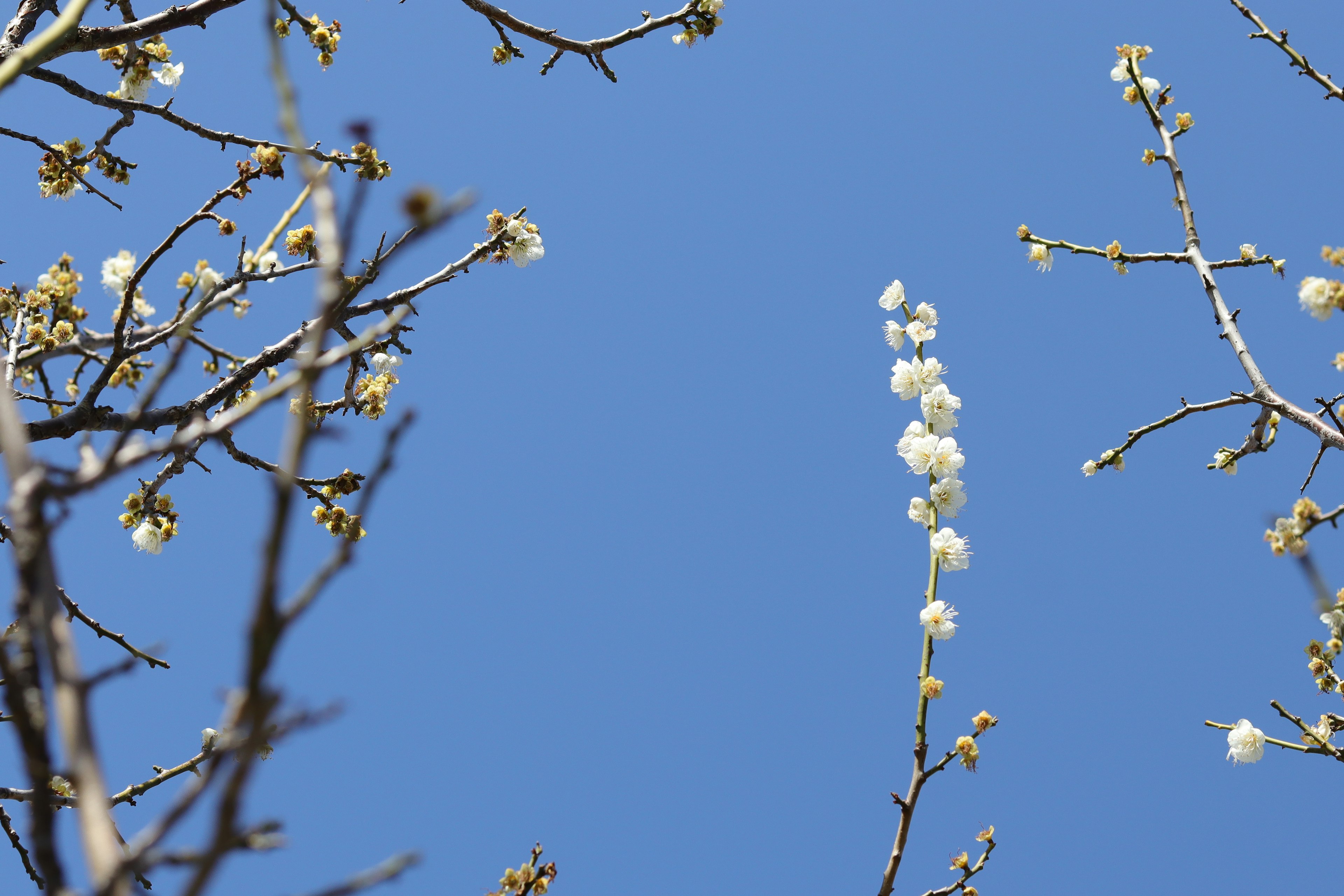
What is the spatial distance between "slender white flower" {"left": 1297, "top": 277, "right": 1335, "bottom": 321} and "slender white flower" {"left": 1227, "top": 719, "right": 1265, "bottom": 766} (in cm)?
191

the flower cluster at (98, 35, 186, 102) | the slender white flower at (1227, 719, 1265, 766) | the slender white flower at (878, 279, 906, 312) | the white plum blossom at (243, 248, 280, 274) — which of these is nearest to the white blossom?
the flower cluster at (98, 35, 186, 102)

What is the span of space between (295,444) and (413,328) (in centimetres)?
289

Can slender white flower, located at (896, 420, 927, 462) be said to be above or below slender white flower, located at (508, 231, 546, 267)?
below

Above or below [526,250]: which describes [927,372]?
below

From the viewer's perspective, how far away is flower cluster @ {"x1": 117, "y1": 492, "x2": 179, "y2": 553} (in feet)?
11.9

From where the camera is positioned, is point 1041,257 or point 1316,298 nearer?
point 1316,298

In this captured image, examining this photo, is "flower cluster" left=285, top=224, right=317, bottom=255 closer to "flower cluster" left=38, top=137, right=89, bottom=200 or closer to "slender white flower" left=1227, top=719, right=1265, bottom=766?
"flower cluster" left=38, top=137, right=89, bottom=200

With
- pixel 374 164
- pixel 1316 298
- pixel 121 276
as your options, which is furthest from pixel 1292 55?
pixel 121 276

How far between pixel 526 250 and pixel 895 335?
1.83 metres

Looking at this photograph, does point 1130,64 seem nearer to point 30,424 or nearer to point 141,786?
point 30,424

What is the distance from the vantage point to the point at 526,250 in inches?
157

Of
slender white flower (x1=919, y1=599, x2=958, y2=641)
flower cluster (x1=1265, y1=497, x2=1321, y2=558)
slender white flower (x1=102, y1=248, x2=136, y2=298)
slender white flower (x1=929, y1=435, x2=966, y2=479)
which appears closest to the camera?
flower cluster (x1=1265, y1=497, x2=1321, y2=558)

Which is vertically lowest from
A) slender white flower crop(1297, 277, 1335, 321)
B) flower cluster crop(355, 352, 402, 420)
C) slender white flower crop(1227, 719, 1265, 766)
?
slender white flower crop(1227, 719, 1265, 766)

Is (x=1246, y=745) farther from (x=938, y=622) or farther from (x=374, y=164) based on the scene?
(x=374, y=164)
